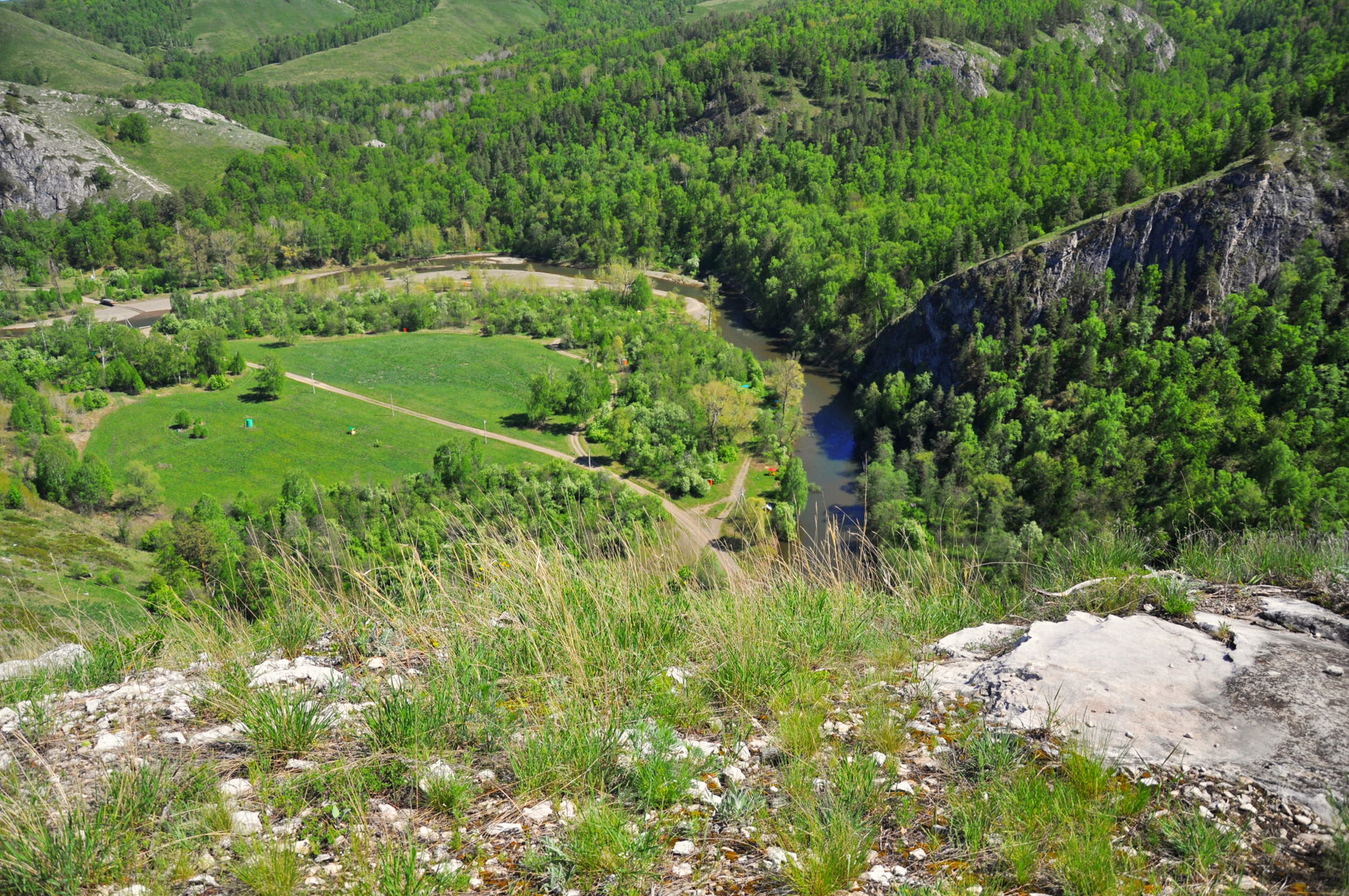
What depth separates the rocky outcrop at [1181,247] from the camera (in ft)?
231

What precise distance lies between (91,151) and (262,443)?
450 ft

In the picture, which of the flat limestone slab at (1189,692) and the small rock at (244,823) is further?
the flat limestone slab at (1189,692)

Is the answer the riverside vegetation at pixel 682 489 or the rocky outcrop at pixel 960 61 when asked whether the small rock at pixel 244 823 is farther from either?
the rocky outcrop at pixel 960 61

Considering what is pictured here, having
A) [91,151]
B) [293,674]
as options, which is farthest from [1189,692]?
[91,151]

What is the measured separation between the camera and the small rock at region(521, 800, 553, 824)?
14.1 feet

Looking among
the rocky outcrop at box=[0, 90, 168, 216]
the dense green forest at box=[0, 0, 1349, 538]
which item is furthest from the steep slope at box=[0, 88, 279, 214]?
the dense green forest at box=[0, 0, 1349, 538]

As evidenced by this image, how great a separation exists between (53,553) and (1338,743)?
186 feet

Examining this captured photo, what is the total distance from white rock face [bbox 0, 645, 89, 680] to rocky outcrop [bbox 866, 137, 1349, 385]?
255ft

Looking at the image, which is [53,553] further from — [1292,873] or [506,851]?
[1292,873]

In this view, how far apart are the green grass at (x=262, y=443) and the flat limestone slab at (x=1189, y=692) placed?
58.8 m

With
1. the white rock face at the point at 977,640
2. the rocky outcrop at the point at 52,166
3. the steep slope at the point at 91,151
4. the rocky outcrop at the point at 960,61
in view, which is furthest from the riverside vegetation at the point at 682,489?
the steep slope at the point at 91,151

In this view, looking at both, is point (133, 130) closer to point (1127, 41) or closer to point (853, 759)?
point (853, 759)

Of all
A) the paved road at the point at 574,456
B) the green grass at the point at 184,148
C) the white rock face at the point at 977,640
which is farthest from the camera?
the green grass at the point at 184,148

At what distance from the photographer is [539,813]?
4.33 metres
